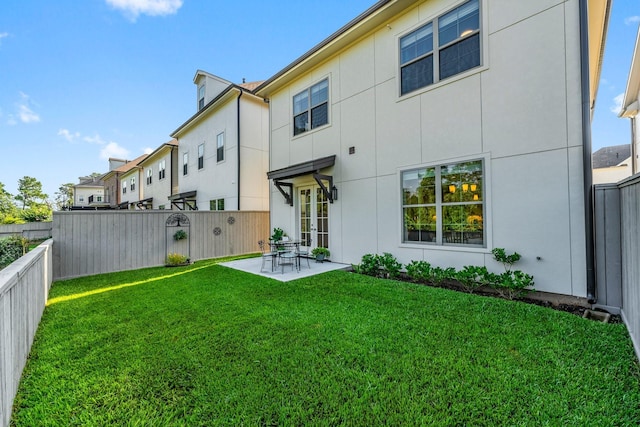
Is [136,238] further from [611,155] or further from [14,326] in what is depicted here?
[611,155]

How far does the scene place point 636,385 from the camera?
7.27ft

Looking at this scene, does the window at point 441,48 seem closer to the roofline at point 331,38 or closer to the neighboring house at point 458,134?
the neighboring house at point 458,134

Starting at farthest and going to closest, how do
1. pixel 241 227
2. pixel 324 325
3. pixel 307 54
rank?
pixel 241 227, pixel 307 54, pixel 324 325

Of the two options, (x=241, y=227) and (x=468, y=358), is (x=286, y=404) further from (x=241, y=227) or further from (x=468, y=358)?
(x=241, y=227)

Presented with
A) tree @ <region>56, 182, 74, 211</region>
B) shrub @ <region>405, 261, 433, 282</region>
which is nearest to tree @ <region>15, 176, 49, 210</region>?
tree @ <region>56, 182, 74, 211</region>

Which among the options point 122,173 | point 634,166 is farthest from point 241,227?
point 122,173

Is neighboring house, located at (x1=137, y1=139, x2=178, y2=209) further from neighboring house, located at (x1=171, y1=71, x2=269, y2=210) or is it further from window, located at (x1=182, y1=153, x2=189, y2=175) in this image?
neighboring house, located at (x1=171, y1=71, x2=269, y2=210)

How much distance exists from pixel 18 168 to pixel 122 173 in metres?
31.2

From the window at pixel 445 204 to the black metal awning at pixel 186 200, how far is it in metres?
12.7

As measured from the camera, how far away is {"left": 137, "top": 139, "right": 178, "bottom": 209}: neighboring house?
723 inches

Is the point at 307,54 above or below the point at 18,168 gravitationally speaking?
below

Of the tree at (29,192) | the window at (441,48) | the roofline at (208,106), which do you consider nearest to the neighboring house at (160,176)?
the roofline at (208,106)

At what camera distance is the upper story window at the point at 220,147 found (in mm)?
12898

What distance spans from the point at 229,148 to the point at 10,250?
825 cm
